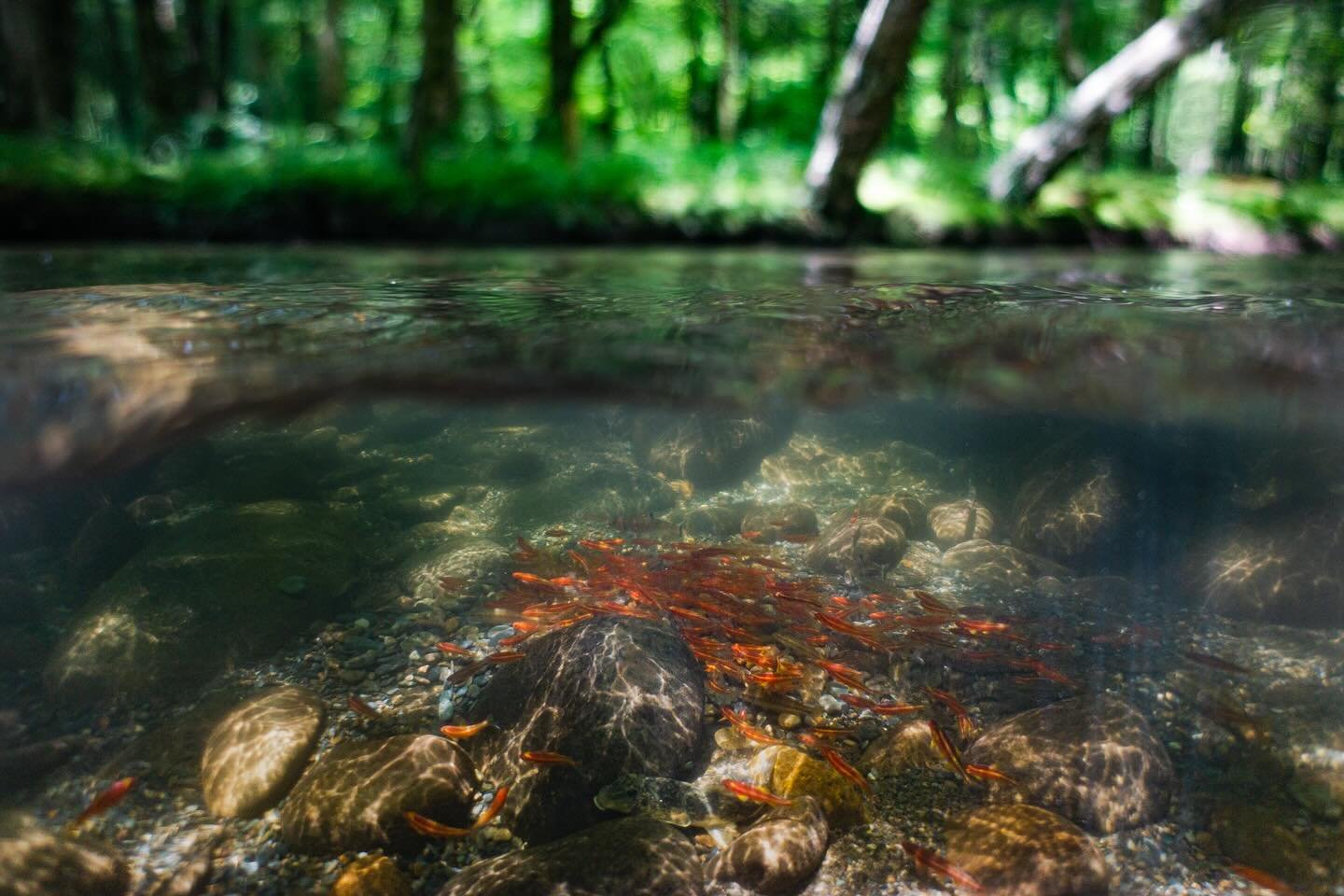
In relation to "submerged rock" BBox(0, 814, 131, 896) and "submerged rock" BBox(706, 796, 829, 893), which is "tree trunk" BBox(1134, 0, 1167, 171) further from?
"submerged rock" BBox(0, 814, 131, 896)

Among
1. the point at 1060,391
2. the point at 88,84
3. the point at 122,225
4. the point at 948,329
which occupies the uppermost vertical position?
the point at 88,84

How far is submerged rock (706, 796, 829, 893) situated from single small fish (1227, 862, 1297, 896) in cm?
216

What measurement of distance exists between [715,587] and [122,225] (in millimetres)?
10944

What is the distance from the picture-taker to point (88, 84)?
28797 millimetres

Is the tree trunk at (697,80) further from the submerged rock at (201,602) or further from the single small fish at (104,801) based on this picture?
the single small fish at (104,801)

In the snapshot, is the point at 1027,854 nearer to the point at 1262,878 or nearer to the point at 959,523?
the point at 1262,878

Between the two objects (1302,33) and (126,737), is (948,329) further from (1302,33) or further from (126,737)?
(1302,33)

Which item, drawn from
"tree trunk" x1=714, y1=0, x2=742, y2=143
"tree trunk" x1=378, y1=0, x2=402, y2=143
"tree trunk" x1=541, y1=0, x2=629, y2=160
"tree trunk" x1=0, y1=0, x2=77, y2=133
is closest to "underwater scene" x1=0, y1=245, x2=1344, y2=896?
"tree trunk" x1=541, y1=0, x2=629, y2=160

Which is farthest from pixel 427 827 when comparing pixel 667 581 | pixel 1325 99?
pixel 1325 99

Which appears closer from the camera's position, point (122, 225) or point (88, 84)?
point (122, 225)

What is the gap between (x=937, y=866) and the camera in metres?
3.81

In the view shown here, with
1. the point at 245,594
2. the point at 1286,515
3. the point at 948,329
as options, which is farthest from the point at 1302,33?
the point at 245,594

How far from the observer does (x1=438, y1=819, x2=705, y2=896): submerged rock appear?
3.58m

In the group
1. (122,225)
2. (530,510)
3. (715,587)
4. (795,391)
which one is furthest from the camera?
(122,225)
